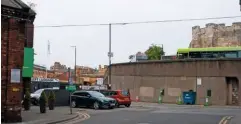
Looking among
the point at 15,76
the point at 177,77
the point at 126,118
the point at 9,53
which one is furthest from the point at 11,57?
the point at 177,77

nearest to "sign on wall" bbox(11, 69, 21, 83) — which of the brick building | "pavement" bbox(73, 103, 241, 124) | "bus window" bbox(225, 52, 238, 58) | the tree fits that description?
the brick building

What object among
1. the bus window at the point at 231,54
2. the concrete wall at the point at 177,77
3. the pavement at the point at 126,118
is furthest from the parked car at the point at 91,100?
the bus window at the point at 231,54

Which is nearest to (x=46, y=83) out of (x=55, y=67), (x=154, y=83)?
(x=154, y=83)

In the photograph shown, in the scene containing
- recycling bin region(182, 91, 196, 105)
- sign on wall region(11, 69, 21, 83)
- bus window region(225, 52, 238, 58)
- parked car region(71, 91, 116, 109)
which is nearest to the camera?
sign on wall region(11, 69, 21, 83)

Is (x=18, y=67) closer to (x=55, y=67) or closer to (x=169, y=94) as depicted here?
(x=169, y=94)

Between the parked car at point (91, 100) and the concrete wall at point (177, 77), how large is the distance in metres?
18.5

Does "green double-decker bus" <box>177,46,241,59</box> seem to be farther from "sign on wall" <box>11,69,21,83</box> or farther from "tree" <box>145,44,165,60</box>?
"tree" <box>145,44,165,60</box>

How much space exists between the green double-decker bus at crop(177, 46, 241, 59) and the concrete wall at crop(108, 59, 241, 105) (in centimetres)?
396

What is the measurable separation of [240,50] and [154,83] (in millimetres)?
11614

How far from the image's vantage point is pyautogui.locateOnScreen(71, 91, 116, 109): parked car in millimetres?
37500

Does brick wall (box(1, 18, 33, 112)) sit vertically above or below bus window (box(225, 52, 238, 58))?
below

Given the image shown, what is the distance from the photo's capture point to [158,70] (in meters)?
59.3

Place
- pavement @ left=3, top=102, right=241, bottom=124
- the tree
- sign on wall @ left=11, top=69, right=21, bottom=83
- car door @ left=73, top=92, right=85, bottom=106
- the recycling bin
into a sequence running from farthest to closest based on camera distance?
the tree → the recycling bin → car door @ left=73, top=92, right=85, bottom=106 → pavement @ left=3, top=102, right=241, bottom=124 → sign on wall @ left=11, top=69, right=21, bottom=83

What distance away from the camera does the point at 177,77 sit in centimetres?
5712
